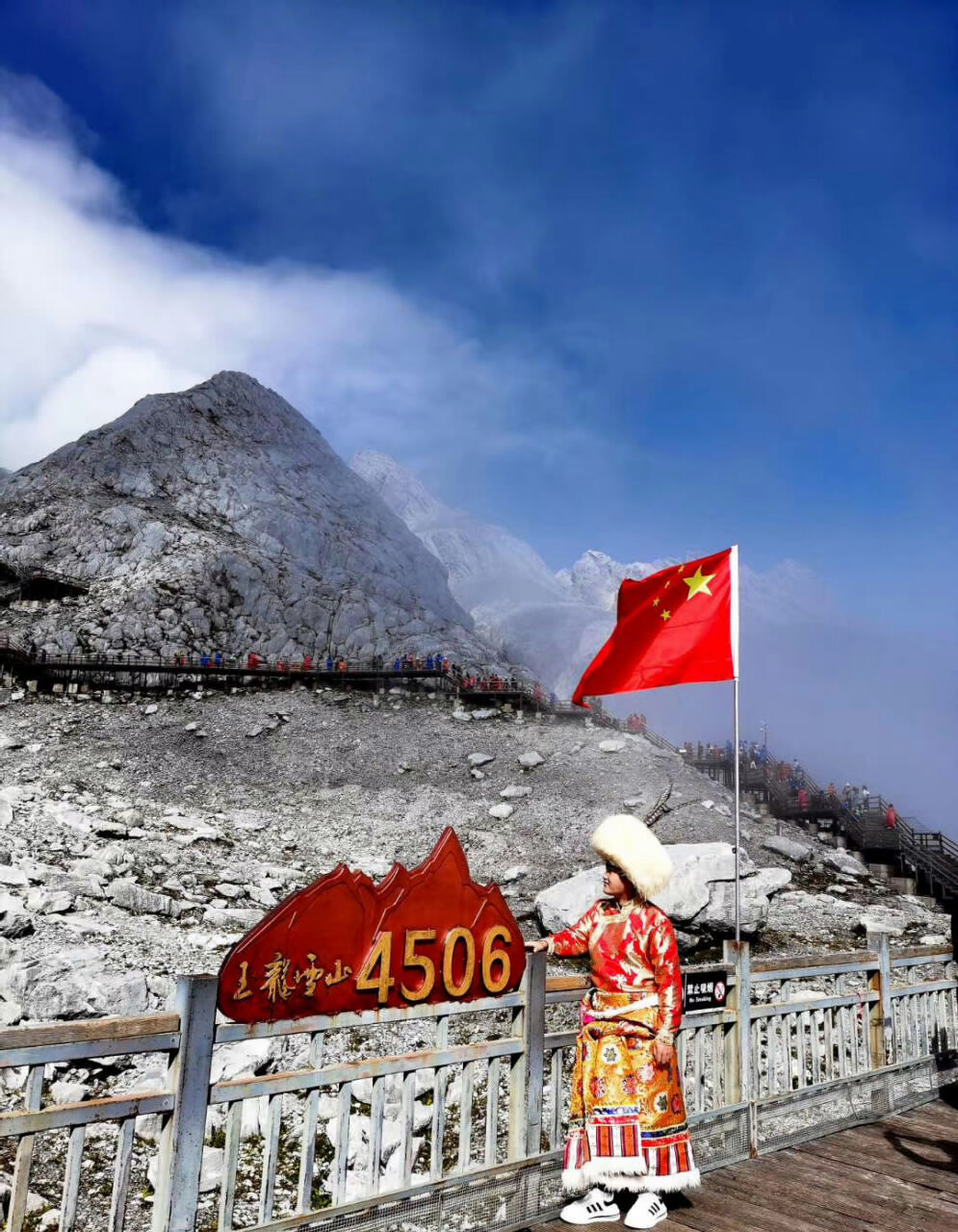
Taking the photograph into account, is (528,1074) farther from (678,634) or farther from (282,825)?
(282,825)

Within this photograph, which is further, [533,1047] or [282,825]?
[282,825]

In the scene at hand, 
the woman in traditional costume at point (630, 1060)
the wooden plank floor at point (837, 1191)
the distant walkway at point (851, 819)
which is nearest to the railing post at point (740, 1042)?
the wooden plank floor at point (837, 1191)

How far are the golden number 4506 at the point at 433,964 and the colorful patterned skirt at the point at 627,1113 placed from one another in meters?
0.57

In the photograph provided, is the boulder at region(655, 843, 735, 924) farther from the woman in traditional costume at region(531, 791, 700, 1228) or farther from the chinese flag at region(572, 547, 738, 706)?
the woman in traditional costume at region(531, 791, 700, 1228)

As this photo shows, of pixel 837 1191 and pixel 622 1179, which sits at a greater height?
pixel 622 1179

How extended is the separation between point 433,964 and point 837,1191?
2870mm

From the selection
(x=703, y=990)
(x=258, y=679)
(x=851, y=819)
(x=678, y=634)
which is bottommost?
(x=703, y=990)

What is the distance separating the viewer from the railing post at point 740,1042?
5402mm

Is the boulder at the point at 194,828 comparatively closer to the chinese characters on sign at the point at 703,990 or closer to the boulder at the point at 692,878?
the boulder at the point at 692,878

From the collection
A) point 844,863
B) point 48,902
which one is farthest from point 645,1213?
point 844,863

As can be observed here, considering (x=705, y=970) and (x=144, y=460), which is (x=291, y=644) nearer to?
(x=144, y=460)

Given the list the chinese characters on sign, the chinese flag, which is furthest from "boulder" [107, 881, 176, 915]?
the chinese characters on sign

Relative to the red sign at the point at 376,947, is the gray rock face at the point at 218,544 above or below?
above

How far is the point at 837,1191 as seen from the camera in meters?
4.79
